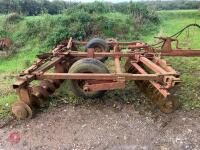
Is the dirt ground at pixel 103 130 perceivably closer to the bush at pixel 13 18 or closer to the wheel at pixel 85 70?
the wheel at pixel 85 70

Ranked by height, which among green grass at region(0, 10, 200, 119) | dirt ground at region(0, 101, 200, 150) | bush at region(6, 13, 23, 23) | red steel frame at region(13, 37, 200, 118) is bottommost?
dirt ground at region(0, 101, 200, 150)

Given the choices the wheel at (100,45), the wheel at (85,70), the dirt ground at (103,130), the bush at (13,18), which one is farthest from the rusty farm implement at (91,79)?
the bush at (13,18)

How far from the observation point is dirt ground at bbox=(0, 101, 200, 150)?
583 centimetres

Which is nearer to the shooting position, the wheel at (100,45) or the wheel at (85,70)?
the wheel at (85,70)

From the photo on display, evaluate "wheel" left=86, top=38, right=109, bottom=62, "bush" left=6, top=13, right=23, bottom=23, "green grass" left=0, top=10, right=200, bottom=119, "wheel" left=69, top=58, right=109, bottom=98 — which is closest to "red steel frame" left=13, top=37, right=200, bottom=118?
"wheel" left=69, top=58, right=109, bottom=98

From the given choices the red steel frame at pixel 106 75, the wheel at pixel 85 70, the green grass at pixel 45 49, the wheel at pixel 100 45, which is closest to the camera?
the red steel frame at pixel 106 75

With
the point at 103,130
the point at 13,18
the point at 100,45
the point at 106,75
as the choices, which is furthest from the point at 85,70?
the point at 13,18

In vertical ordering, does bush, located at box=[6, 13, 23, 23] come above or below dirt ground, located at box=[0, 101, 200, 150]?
above

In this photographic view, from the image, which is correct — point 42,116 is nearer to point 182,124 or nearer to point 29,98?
point 29,98

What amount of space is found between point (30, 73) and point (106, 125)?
173 centimetres

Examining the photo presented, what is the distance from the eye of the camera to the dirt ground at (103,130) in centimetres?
583

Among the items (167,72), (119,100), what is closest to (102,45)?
(119,100)

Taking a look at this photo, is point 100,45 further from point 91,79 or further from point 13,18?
point 13,18

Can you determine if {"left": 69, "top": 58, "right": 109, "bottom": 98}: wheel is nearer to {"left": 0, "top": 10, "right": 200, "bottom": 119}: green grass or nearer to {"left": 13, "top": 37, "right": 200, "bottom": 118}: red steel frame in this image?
{"left": 13, "top": 37, "right": 200, "bottom": 118}: red steel frame
